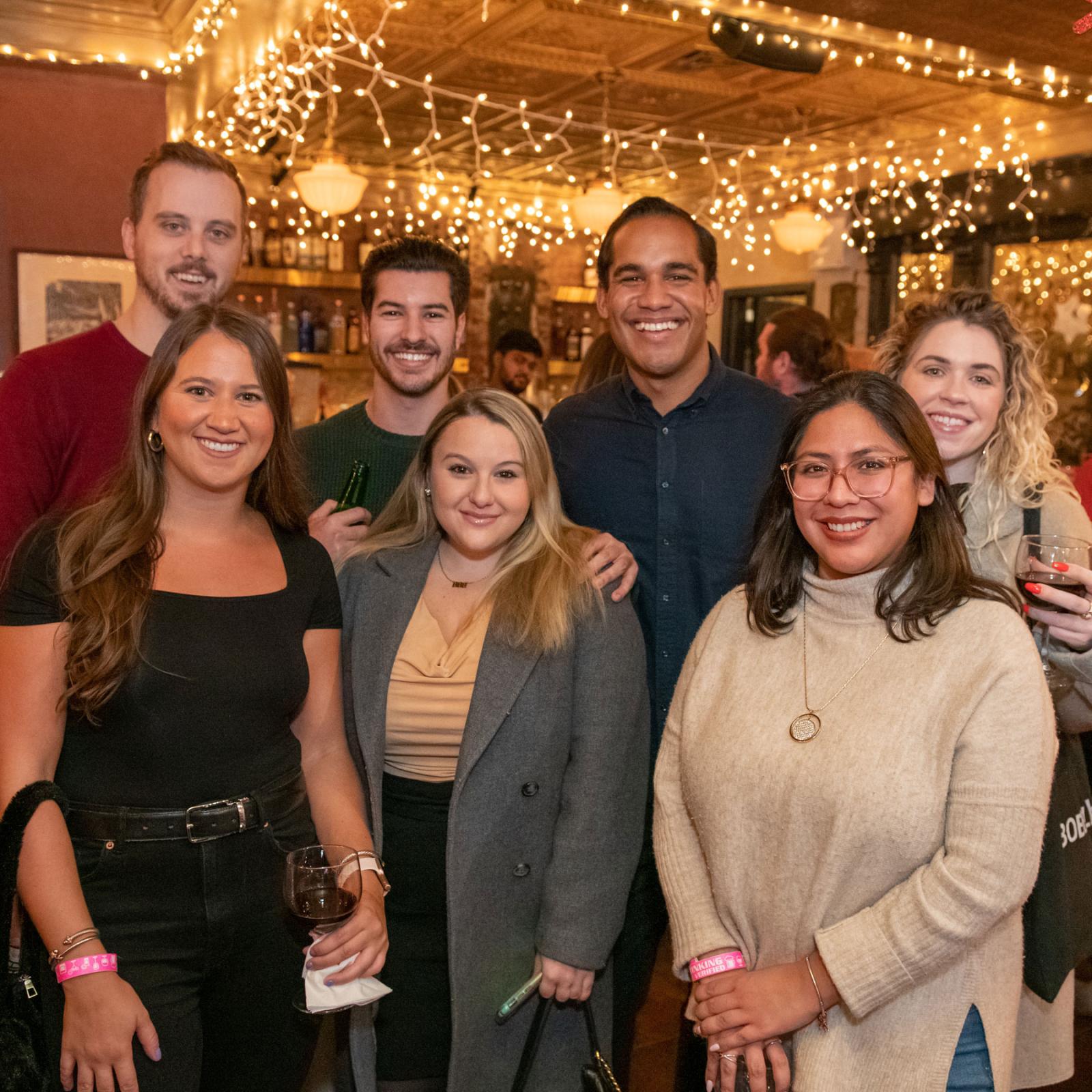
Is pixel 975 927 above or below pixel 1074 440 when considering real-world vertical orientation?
below

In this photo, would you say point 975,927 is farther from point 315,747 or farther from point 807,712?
point 315,747

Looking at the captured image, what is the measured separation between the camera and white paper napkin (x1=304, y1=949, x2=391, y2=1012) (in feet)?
5.61

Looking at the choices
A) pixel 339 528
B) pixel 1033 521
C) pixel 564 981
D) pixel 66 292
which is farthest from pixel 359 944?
pixel 66 292

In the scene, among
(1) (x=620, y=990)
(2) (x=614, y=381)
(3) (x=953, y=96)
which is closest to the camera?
(1) (x=620, y=990)

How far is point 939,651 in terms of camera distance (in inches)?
64.6

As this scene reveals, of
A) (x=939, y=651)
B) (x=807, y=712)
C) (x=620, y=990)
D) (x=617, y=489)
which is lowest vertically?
(x=620, y=990)

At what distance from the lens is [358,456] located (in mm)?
2670

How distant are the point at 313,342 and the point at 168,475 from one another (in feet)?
20.3

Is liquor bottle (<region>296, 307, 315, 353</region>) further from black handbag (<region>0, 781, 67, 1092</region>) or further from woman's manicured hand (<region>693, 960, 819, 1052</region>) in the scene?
woman's manicured hand (<region>693, 960, 819, 1052</region>)

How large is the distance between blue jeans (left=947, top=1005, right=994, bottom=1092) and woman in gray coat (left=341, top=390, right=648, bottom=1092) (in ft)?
2.22

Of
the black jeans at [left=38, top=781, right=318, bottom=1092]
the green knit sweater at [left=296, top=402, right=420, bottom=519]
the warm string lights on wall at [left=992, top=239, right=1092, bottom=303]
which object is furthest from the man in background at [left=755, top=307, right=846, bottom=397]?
the black jeans at [left=38, top=781, right=318, bottom=1092]

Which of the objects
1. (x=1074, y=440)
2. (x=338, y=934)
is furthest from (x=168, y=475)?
(x=1074, y=440)

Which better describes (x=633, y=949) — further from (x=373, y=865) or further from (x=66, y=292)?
(x=66, y=292)

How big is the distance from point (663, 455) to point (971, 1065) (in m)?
1.38
